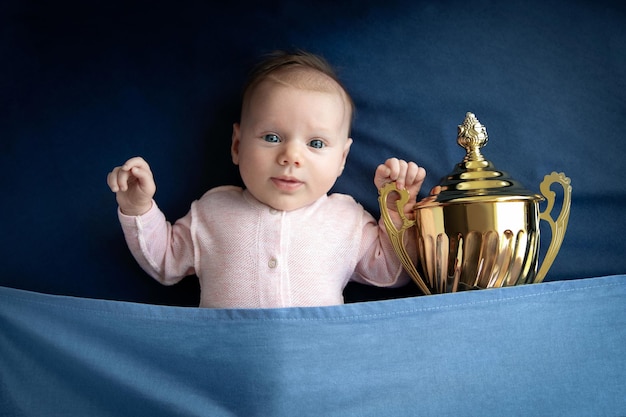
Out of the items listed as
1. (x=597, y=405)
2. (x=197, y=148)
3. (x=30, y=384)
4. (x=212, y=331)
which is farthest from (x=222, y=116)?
(x=597, y=405)

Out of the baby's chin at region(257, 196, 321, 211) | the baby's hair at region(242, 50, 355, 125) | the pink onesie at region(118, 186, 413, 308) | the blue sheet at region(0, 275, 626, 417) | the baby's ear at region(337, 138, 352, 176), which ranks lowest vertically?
the blue sheet at region(0, 275, 626, 417)

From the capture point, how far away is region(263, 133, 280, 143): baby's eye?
1068 millimetres

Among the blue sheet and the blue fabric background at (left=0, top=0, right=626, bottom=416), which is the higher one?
the blue fabric background at (left=0, top=0, right=626, bottom=416)

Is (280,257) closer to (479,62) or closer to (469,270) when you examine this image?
(469,270)

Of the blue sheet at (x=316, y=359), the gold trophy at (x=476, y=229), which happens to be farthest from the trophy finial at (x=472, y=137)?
the blue sheet at (x=316, y=359)

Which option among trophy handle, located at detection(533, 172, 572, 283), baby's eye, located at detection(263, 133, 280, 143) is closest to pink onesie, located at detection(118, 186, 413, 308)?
baby's eye, located at detection(263, 133, 280, 143)

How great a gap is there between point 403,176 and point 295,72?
26 cm

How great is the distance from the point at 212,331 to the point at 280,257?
19 centimetres

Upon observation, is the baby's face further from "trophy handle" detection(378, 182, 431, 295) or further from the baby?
"trophy handle" detection(378, 182, 431, 295)

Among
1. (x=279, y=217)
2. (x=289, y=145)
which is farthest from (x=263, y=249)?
(x=289, y=145)

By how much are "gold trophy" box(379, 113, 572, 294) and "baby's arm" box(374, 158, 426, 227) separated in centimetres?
4

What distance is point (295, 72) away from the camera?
3.58 ft

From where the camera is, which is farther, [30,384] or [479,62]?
[479,62]

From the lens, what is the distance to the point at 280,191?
3.49 feet
